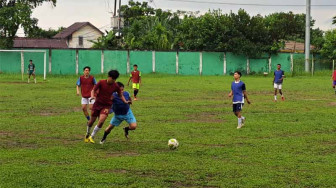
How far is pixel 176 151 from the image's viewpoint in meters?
12.5

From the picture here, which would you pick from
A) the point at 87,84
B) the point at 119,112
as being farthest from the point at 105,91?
the point at 87,84

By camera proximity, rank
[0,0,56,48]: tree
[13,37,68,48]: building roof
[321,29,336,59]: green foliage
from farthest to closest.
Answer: [13,37,68,48]: building roof, [321,29,336,59]: green foliage, [0,0,56,48]: tree

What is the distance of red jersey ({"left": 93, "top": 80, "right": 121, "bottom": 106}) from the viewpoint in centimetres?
1327

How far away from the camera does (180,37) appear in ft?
Answer: 203

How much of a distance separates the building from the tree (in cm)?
3526

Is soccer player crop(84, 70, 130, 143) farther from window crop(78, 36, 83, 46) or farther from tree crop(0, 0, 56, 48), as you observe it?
window crop(78, 36, 83, 46)

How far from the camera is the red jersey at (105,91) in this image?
43.5ft

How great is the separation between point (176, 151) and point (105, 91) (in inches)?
87.7

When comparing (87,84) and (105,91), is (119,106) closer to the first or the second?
(105,91)

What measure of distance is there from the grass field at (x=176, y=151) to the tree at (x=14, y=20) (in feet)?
98.6

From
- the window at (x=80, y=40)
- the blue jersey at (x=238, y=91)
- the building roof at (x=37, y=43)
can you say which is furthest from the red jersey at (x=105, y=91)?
the window at (x=80, y=40)

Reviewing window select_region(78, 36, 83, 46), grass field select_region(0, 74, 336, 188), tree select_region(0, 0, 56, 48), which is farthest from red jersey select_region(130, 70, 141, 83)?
window select_region(78, 36, 83, 46)

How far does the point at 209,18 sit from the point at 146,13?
25.6m

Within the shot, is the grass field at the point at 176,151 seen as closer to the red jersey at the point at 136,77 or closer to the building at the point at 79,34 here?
the red jersey at the point at 136,77
